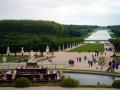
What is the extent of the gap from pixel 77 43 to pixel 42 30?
1088 inches

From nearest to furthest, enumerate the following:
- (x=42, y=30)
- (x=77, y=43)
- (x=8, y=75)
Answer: (x=8, y=75)
(x=77, y=43)
(x=42, y=30)

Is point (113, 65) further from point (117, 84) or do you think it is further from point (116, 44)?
point (116, 44)

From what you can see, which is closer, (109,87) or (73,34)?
(109,87)

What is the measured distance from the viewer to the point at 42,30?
113875mm

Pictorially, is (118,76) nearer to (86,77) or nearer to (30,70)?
(86,77)

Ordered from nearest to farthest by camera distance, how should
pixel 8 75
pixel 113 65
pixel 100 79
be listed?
pixel 8 75, pixel 100 79, pixel 113 65

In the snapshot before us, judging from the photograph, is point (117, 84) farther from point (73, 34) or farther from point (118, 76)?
point (73, 34)

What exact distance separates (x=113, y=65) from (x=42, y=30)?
82.0 metres

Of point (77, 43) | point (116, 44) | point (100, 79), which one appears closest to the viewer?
point (100, 79)

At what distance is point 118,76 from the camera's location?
2897 cm

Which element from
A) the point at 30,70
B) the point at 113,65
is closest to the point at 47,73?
the point at 30,70

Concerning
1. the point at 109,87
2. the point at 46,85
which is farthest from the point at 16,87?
the point at 109,87

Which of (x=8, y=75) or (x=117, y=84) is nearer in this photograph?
(x=117, y=84)

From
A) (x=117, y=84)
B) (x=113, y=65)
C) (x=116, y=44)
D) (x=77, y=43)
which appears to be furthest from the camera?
(x=77, y=43)
